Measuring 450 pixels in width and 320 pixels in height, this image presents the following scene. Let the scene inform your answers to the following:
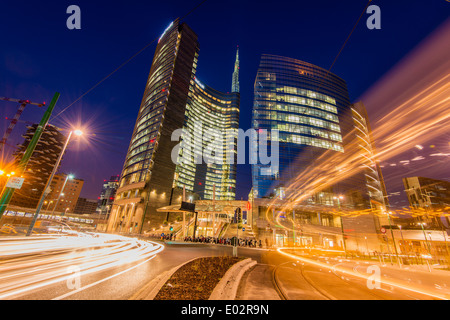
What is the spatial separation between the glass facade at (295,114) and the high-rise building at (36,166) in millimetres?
115345

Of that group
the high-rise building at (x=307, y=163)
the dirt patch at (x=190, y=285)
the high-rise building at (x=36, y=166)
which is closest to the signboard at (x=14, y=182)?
the dirt patch at (x=190, y=285)

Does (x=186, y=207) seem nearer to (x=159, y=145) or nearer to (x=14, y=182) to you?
(x=14, y=182)

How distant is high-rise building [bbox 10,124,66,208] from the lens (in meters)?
91.2

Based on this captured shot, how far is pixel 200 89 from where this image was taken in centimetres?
13325

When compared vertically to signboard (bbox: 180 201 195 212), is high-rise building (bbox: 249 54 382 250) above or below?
above

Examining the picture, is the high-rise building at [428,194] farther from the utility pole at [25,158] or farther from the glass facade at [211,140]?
the utility pole at [25,158]

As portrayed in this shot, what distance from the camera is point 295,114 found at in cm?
7150

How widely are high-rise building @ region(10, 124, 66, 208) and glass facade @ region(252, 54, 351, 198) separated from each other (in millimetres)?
115345

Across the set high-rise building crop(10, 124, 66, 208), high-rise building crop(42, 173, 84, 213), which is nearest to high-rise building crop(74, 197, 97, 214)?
high-rise building crop(42, 173, 84, 213)

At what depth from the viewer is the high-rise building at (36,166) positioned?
299 ft

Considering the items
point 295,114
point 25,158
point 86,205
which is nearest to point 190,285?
point 25,158

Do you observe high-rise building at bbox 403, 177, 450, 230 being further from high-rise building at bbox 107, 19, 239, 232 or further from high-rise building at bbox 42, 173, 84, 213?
high-rise building at bbox 42, 173, 84, 213
